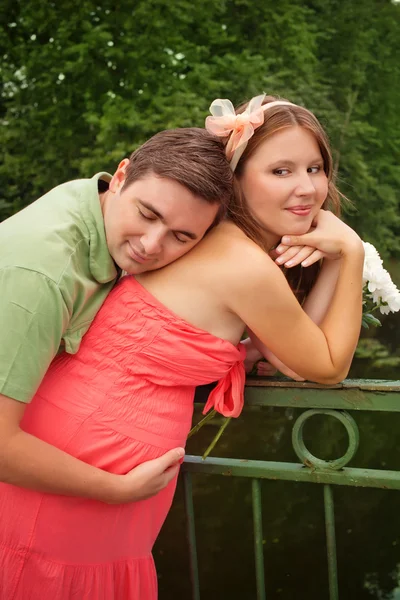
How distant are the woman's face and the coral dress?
46cm

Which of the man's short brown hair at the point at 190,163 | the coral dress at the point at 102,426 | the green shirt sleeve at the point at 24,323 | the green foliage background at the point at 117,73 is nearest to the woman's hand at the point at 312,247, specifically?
the man's short brown hair at the point at 190,163

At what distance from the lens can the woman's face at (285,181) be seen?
2240 mm

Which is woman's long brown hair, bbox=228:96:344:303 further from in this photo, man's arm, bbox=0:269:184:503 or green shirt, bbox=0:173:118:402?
man's arm, bbox=0:269:184:503

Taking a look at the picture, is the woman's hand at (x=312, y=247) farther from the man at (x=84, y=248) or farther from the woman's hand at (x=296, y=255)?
the man at (x=84, y=248)

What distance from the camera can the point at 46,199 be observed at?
6.72 ft

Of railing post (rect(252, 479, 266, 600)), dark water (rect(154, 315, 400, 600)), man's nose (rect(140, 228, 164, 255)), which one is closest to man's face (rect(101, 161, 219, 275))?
man's nose (rect(140, 228, 164, 255))

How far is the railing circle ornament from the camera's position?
2156 millimetres

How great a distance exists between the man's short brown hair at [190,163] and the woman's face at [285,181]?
133mm

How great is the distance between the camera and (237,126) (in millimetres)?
2201

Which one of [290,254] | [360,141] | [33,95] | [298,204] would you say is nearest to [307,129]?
→ [298,204]

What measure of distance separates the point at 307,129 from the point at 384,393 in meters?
0.84

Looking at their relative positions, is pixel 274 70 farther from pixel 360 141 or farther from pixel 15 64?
pixel 15 64

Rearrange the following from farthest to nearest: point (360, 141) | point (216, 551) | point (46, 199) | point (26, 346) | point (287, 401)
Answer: point (360, 141) → point (216, 551) → point (287, 401) → point (46, 199) → point (26, 346)

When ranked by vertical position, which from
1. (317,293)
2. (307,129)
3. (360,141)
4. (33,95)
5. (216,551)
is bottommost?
(360,141)
